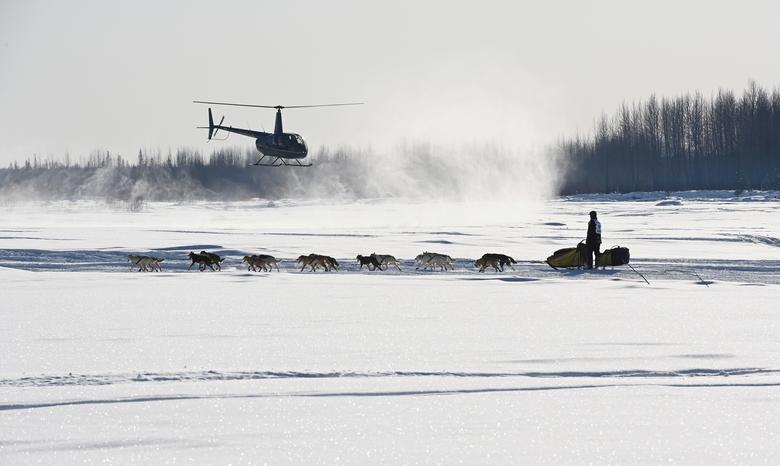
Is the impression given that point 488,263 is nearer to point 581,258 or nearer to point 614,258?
point 581,258

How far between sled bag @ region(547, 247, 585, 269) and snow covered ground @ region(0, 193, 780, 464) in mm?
3308

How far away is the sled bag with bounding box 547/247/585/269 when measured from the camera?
70.4 feet

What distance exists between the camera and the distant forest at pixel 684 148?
102250 mm

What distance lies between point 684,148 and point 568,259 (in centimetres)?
9314

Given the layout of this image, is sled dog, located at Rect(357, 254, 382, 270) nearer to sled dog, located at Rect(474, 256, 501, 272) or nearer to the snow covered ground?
sled dog, located at Rect(474, 256, 501, 272)

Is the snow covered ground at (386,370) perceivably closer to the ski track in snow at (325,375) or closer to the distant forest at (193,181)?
the ski track in snow at (325,375)

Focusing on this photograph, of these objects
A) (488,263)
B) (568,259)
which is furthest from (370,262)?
(568,259)

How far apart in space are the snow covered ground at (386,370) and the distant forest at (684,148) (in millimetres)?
88312

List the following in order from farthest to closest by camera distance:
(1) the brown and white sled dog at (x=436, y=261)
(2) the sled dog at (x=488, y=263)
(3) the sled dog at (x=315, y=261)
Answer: (1) the brown and white sled dog at (x=436, y=261), (3) the sled dog at (x=315, y=261), (2) the sled dog at (x=488, y=263)

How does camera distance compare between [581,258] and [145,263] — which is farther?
[581,258]

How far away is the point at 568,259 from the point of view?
2148 cm

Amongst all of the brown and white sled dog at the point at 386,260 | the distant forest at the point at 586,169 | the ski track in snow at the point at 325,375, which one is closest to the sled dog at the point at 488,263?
the brown and white sled dog at the point at 386,260

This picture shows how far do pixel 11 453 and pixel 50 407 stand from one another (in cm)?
115

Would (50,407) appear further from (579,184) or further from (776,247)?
(579,184)
